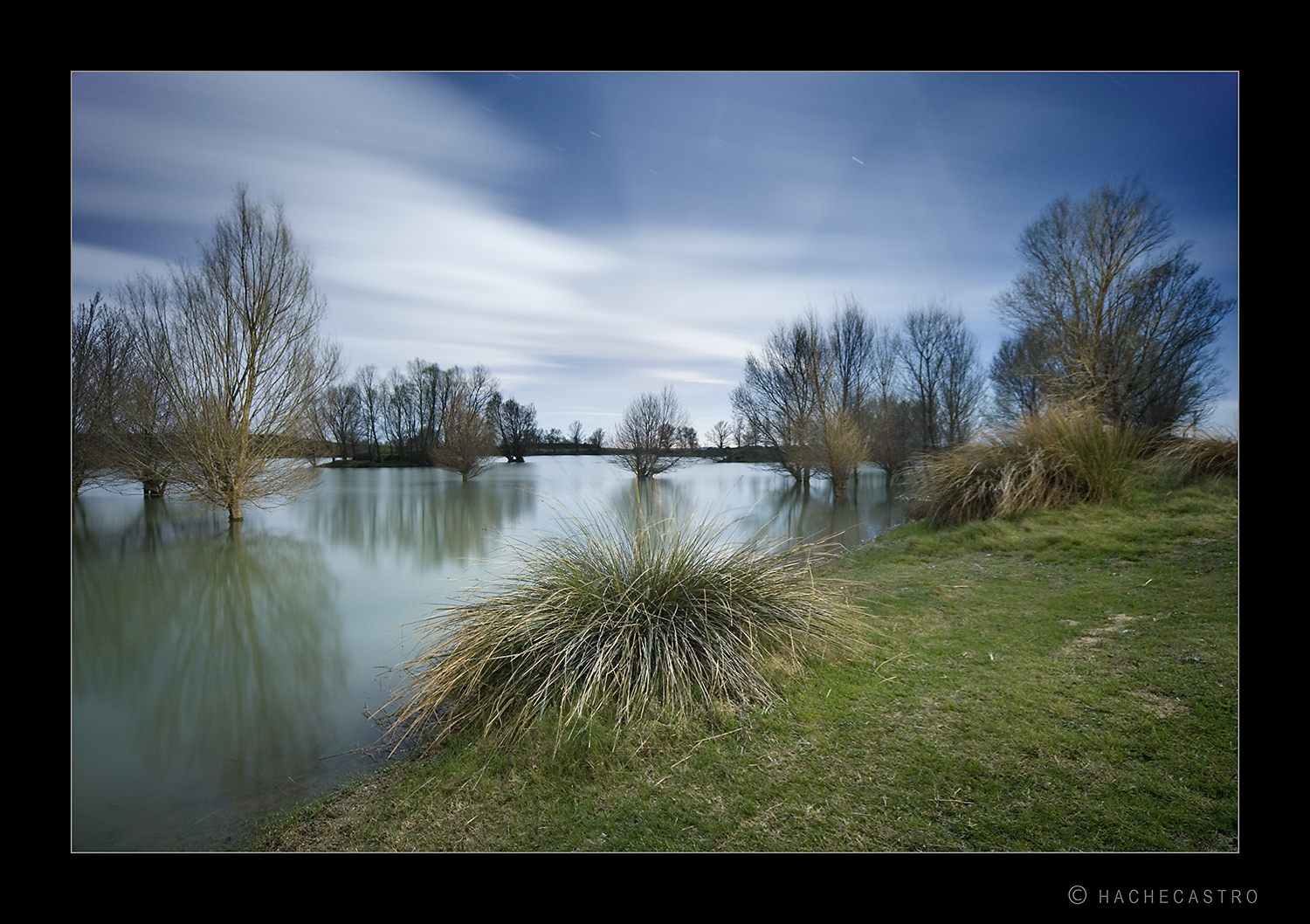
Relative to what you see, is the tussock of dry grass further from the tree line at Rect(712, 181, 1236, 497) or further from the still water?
the still water

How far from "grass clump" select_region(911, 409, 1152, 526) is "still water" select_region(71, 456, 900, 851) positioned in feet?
10.4

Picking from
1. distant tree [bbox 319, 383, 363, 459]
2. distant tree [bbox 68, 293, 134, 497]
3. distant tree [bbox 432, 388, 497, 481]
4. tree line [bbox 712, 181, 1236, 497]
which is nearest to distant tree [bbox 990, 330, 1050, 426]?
tree line [bbox 712, 181, 1236, 497]

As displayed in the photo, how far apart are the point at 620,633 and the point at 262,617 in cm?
290

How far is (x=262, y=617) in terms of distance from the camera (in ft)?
12.3

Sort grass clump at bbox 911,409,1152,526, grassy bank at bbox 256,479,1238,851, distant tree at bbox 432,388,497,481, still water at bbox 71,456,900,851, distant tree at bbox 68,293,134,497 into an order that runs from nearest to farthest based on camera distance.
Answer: grassy bank at bbox 256,479,1238,851 < still water at bbox 71,456,900,851 < distant tree at bbox 68,293,134,497 < grass clump at bbox 911,409,1152,526 < distant tree at bbox 432,388,497,481

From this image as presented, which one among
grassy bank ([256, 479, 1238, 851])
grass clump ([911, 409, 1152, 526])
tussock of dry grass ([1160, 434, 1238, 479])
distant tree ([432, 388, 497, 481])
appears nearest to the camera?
grassy bank ([256, 479, 1238, 851])

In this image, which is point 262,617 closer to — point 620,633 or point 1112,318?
point 620,633

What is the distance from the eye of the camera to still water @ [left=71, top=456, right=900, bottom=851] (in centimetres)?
204

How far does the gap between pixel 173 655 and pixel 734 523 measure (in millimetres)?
3133

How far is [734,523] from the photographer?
2.82 m

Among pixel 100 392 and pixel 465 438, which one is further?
pixel 465 438

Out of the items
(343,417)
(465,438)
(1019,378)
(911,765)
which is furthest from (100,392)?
(1019,378)

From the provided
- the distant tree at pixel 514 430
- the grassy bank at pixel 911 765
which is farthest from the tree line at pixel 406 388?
the grassy bank at pixel 911 765
